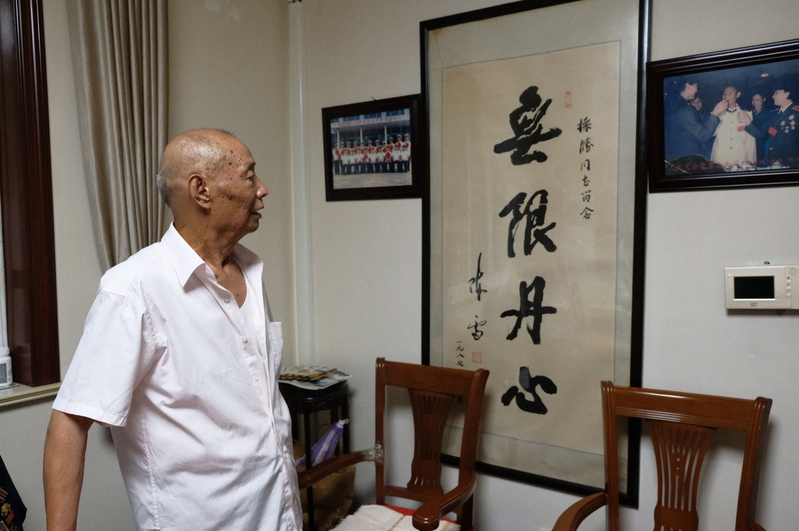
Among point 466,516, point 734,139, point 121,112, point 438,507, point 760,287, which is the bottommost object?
point 466,516

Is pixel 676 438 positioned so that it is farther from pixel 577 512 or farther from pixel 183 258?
pixel 183 258

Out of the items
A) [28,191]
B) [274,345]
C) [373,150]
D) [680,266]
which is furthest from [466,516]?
[28,191]

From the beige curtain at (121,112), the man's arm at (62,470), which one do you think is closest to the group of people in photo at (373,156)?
the beige curtain at (121,112)

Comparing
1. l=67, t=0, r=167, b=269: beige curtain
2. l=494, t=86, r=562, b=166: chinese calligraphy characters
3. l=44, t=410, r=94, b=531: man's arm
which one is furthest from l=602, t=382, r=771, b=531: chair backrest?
l=67, t=0, r=167, b=269: beige curtain

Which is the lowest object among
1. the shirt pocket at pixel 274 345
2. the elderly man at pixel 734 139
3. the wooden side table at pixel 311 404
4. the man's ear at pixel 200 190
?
the wooden side table at pixel 311 404

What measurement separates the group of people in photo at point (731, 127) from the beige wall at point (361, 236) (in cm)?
10

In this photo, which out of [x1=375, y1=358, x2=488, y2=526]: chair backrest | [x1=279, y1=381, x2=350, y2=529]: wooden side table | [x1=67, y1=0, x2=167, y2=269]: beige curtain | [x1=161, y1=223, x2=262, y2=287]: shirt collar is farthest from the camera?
[x1=279, y1=381, x2=350, y2=529]: wooden side table

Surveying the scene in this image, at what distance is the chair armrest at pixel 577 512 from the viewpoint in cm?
154

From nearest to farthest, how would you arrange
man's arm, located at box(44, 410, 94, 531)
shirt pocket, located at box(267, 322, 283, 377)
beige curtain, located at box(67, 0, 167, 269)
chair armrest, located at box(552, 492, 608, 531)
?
man's arm, located at box(44, 410, 94, 531), shirt pocket, located at box(267, 322, 283, 377), chair armrest, located at box(552, 492, 608, 531), beige curtain, located at box(67, 0, 167, 269)

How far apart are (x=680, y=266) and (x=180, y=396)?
58.9 inches

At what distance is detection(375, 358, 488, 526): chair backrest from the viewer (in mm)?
2035

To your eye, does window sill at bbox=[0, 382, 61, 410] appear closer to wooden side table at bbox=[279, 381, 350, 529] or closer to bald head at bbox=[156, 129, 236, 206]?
wooden side table at bbox=[279, 381, 350, 529]

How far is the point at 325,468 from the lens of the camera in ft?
6.26

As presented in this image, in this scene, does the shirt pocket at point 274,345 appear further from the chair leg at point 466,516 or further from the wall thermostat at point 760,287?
the wall thermostat at point 760,287
